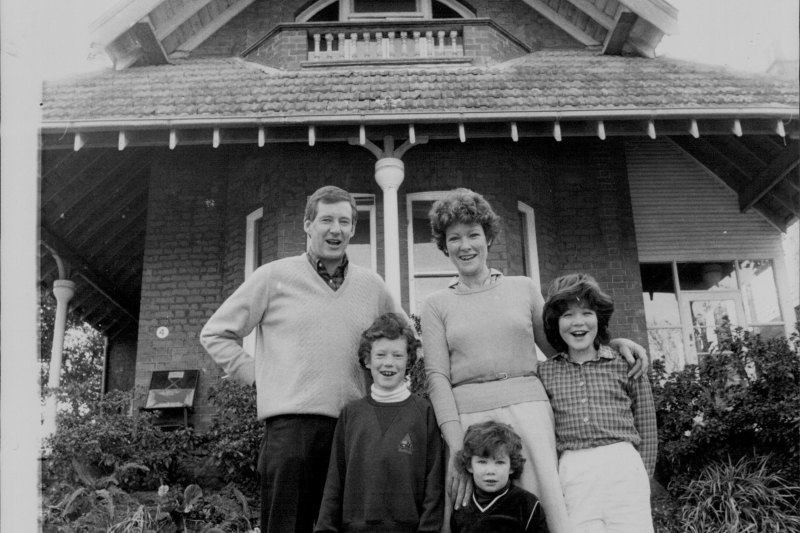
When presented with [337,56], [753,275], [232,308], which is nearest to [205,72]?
[337,56]

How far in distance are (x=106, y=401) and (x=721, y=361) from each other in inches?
229

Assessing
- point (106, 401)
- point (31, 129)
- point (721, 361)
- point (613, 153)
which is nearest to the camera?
point (31, 129)

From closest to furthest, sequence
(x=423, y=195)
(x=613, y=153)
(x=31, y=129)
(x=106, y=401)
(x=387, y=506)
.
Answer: (x=31, y=129)
(x=387, y=506)
(x=106, y=401)
(x=423, y=195)
(x=613, y=153)

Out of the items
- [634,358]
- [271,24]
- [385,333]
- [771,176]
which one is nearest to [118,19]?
[271,24]

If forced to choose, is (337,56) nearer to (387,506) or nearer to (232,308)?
(232,308)

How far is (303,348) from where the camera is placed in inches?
129

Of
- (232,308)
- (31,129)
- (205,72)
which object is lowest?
(232,308)

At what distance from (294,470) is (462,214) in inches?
52.2

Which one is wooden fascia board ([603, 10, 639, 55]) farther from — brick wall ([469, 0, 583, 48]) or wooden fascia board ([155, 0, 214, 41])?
wooden fascia board ([155, 0, 214, 41])

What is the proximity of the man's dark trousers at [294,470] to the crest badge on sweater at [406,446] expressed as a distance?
31 cm

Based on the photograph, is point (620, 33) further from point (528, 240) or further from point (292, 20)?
point (292, 20)

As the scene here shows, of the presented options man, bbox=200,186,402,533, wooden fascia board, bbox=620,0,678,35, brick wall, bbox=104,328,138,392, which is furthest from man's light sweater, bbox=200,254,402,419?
brick wall, bbox=104,328,138,392

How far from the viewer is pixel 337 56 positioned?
9.68 metres

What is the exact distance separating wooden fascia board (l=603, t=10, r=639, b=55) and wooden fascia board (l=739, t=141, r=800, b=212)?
2.39 meters
